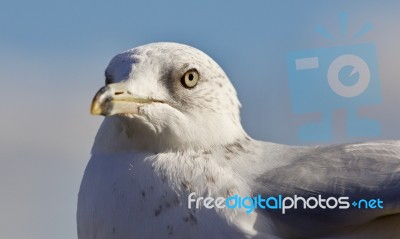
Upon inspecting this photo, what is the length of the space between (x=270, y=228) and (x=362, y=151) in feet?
2.63

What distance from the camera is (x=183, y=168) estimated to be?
4.05 m

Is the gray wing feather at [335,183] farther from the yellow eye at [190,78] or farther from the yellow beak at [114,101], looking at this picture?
the yellow beak at [114,101]

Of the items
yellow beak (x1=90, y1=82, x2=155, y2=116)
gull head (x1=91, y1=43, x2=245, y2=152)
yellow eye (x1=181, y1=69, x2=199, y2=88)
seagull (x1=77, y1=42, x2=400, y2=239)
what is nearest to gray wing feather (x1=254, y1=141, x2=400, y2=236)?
seagull (x1=77, y1=42, x2=400, y2=239)

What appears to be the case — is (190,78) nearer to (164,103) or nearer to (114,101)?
(164,103)

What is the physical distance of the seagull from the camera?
3875 mm

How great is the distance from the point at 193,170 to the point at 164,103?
41cm

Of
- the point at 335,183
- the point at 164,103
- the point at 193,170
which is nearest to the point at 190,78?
the point at 164,103

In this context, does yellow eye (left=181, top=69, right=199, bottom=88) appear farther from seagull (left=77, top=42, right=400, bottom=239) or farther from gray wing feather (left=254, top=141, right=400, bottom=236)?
gray wing feather (left=254, top=141, right=400, bottom=236)

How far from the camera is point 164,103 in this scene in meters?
4.14

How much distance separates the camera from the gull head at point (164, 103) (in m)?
4.03

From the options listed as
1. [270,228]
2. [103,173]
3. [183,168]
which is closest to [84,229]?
[103,173]

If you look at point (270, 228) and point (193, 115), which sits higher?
point (193, 115)

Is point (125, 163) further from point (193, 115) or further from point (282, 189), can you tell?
point (282, 189)

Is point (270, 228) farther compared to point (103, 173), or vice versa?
point (103, 173)
